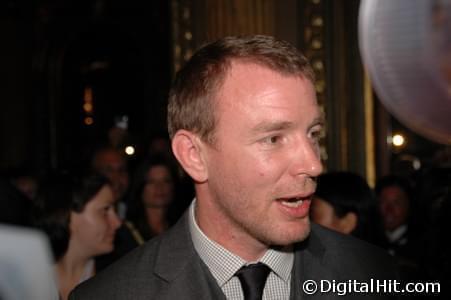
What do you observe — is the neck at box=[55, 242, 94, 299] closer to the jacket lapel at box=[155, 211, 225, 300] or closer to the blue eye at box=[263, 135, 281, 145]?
the jacket lapel at box=[155, 211, 225, 300]

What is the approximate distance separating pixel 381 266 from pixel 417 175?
310 cm

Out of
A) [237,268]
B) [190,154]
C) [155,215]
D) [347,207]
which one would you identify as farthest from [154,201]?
[237,268]

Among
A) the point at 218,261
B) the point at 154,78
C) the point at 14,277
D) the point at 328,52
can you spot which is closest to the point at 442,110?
the point at 14,277

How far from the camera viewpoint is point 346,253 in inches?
74.8

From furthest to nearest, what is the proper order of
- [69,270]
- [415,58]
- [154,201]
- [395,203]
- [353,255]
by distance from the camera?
[395,203] → [154,201] → [69,270] → [353,255] → [415,58]

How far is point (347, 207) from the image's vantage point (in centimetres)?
313

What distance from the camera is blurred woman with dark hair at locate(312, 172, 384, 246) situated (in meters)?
3.12

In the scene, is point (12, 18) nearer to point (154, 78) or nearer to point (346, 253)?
point (154, 78)

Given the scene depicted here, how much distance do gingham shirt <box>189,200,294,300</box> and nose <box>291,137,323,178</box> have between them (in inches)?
9.3

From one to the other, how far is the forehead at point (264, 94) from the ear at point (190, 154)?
13cm

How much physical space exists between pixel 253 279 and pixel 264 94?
A: 0.43 meters

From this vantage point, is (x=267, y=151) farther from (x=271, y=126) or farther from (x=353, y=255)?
(x=353, y=255)

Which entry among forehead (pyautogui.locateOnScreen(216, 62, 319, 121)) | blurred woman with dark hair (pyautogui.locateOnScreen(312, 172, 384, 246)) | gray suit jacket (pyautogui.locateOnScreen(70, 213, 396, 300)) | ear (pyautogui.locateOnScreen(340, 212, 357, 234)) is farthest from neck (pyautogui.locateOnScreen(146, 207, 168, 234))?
forehead (pyautogui.locateOnScreen(216, 62, 319, 121))

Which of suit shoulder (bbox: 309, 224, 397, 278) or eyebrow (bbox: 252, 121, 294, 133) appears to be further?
suit shoulder (bbox: 309, 224, 397, 278)
